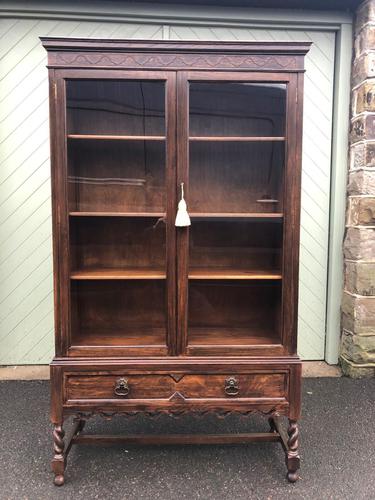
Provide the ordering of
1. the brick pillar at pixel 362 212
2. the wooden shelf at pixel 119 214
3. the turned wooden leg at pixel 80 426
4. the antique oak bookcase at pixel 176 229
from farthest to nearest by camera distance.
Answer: the brick pillar at pixel 362 212 → the turned wooden leg at pixel 80 426 → the wooden shelf at pixel 119 214 → the antique oak bookcase at pixel 176 229

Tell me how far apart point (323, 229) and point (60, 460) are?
2.17 meters

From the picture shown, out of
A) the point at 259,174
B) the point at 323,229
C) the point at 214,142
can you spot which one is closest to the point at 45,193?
the point at 214,142

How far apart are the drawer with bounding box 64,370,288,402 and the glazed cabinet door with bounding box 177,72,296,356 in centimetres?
11

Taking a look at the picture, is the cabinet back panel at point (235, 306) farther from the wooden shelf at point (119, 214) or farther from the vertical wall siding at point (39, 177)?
the vertical wall siding at point (39, 177)

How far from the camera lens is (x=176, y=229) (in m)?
1.58

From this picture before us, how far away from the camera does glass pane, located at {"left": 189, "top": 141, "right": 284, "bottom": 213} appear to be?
66.5 inches

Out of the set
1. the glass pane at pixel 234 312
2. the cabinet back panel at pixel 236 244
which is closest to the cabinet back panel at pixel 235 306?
the glass pane at pixel 234 312

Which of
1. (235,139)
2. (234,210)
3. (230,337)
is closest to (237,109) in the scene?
(235,139)

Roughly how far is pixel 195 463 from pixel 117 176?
1.46 m

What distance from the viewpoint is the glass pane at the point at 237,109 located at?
1.58 meters

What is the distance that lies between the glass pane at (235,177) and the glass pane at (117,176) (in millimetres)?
175

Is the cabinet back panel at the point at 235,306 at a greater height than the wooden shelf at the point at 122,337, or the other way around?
the cabinet back panel at the point at 235,306

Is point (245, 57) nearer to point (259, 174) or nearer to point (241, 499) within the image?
point (259, 174)

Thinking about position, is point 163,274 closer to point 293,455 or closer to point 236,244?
point 236,244
